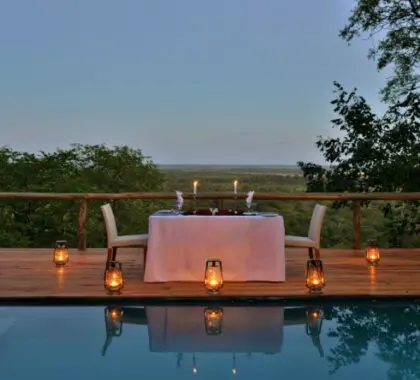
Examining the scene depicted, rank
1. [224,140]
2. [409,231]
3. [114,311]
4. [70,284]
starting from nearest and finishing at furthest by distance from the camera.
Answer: [114,311] → [70,284] → [409,231] → [224,140]

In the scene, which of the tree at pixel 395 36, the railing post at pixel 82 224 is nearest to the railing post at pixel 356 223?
the tree at pixel 395 36

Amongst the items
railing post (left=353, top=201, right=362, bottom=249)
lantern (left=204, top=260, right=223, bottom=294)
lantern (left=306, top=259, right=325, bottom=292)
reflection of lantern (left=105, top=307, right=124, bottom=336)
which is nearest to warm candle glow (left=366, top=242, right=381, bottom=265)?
railing post (left=353, top=201, right=362, bottom=249)

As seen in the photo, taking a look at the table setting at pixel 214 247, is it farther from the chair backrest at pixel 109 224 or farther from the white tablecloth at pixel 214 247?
the chair backrest at pixel 109 224

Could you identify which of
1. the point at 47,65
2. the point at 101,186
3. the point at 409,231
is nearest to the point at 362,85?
the point at 409,231

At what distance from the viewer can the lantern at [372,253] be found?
5.90 metres

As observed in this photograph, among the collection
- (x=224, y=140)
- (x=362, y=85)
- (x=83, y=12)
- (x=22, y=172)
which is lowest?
(x=22, y=172)

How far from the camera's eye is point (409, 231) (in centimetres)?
811

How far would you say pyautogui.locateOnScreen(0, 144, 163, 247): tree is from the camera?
27.4ft

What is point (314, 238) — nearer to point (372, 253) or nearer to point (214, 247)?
point (372, 253)

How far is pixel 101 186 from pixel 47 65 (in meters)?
2.48

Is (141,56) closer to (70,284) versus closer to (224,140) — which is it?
(224,140)

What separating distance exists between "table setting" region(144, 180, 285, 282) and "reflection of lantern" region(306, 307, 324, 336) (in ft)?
2.23

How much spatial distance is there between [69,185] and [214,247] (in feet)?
17.8

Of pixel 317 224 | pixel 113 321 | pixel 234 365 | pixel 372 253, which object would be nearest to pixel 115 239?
pixel 113 321
